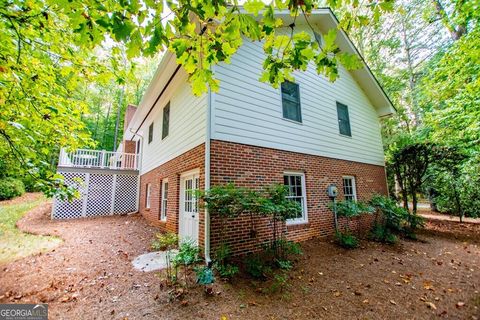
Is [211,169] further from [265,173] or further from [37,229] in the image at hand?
[37,229]

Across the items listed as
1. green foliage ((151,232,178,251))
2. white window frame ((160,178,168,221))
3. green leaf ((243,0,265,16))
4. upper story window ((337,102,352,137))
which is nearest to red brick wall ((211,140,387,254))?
green foliage ((151,232,178,251))

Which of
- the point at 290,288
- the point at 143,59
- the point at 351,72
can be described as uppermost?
the point at 351,72

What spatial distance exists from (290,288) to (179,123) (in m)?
5.51

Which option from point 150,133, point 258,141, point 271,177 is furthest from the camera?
point 150,133

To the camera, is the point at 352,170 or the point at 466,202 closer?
the point at 352,170

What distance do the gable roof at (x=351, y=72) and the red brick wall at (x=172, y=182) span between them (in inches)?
116

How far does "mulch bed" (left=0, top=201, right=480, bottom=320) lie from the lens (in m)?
3.32

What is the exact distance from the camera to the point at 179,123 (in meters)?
7.04

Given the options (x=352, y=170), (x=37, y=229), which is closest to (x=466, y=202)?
(x=352, y=170)

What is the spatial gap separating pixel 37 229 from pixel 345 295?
11.2 m

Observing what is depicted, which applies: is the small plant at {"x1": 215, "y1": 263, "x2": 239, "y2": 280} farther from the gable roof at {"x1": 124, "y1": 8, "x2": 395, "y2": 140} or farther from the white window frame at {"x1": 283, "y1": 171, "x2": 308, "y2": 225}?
the gable roof at {"x1": 124, "y1": 8, "x2": 395, "y2": 140}

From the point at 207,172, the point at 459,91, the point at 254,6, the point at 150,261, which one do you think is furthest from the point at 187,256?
the point at 459,91

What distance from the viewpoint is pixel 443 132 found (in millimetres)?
9523

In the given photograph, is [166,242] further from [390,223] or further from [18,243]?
[390,223]
